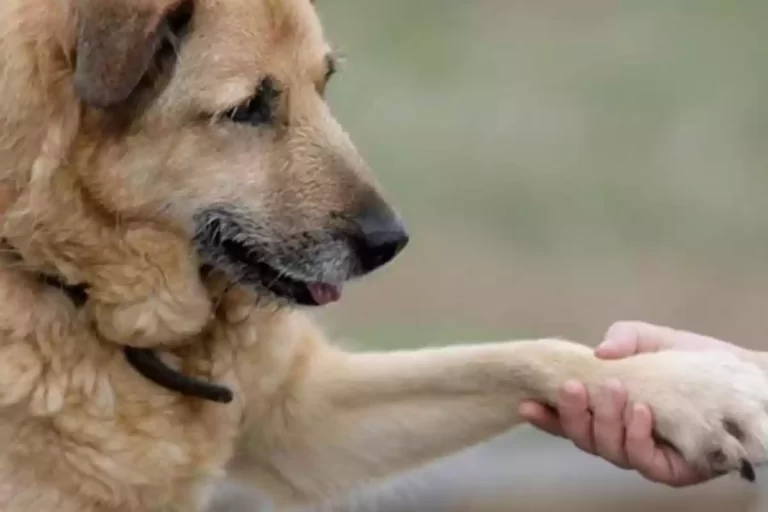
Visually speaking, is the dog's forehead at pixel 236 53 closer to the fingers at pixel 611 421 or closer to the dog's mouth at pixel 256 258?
the dog's mouth at pixel 256 258

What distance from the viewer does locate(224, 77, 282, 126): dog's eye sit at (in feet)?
3.70

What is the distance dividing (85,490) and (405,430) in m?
0.36

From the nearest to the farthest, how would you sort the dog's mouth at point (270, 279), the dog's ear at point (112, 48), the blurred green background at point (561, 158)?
1. the dog's ear at point (112, 48)
2. the dog's mouth at point (270, 279)
3. the blurred green background at point (561, 158)

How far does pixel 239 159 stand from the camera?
113 cm

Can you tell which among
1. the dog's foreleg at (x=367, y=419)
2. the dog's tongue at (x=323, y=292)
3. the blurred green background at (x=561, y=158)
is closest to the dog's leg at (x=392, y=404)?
the dog's foreleg at (x=367, y=419)

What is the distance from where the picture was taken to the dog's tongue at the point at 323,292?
3.84 ft

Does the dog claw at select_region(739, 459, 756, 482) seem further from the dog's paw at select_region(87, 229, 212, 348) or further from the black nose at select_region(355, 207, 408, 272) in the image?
the dog's paw at select_region(87, 229, 212, 348)

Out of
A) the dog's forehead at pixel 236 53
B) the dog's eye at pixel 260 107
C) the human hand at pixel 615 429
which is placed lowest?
the human hand at pixel 615 429

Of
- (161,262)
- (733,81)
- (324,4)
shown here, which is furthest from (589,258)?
(161,262)

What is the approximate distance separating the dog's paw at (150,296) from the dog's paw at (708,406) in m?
0.45

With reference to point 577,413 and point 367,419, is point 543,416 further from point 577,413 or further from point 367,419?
point 367,419

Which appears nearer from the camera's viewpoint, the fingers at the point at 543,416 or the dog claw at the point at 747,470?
the dog claw at the point at 747,470

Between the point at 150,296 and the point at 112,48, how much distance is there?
26 cm

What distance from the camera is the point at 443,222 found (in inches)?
78.3
